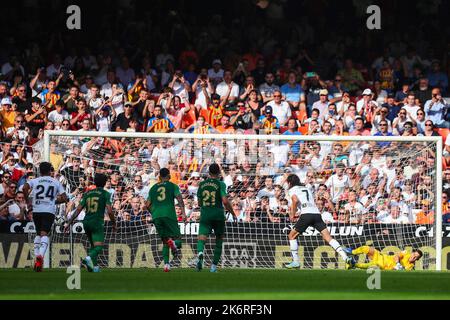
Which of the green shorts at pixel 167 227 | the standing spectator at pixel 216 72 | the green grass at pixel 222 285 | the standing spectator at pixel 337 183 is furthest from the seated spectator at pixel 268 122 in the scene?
the green grass at pixel 222 285

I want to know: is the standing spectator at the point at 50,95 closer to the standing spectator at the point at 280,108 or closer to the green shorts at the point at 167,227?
the standing spectator at the point at 280,108

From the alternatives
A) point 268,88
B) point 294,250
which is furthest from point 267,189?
point 268,88

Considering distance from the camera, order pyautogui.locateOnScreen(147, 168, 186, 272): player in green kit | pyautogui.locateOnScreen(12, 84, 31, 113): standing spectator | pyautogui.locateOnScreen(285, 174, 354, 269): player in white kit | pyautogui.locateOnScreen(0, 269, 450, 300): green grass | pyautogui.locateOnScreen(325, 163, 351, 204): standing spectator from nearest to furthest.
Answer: pyautogui.locateOnScreen(0, 269, 450, 300): green grass
pyautogui.locateOnScreen(147, 168, 186, 272): player in green kit
pyautogui.locateOnScreen(285, 174, 354, 269): player in white kit
pyautogui.locateOnScreen(325, 163, 351, 204): standing spectator
pyautogui.locateOnScreen(12, 84, 31, 113): standing spectator

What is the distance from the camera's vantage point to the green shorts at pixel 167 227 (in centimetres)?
1734

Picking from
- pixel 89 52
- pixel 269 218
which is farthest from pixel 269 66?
pixel 269 218

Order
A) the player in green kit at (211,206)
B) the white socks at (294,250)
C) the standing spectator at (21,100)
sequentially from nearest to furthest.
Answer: the player in green kit at (211,206)
the white socks at (294,250)
the standing spectator at (21,100)

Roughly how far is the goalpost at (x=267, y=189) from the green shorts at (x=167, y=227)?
2.30 m

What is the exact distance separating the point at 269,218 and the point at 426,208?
9.37 feet

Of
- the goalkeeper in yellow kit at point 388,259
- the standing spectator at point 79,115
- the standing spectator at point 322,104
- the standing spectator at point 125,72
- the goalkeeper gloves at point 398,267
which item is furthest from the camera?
the standing spectator at point 125,72

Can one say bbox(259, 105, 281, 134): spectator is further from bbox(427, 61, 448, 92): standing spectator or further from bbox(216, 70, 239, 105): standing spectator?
bbox(427, 61, 448, 92): standing spectator

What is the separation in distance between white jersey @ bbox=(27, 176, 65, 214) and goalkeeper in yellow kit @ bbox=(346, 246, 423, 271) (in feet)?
17.1

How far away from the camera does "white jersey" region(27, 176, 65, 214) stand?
674 inches

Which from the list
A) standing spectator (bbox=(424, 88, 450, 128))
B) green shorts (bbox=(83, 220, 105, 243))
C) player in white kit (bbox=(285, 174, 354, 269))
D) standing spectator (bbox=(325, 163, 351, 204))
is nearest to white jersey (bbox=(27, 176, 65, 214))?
green shorts (bbox=(83, 220, 105, 243))
